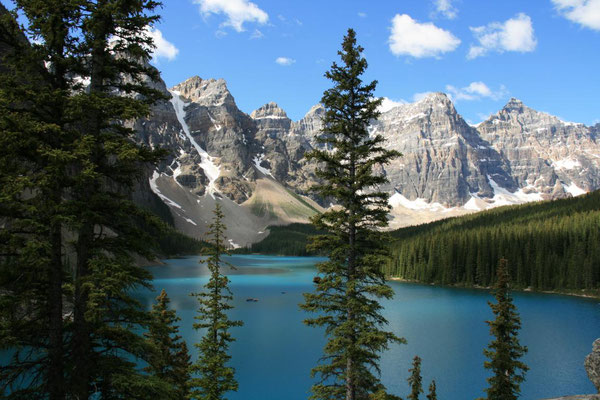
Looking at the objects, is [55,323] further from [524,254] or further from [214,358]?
[524,254]

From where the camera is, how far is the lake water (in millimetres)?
35562

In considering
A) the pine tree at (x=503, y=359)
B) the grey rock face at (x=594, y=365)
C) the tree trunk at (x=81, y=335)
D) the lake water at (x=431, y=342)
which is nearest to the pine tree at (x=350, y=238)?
the grey rock face at (x=594, y=365)

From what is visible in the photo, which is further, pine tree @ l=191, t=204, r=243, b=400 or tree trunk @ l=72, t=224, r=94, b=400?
pine tree @ l=191, t=204, r=243, b=400

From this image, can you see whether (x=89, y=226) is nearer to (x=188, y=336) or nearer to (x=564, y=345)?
(x=188, y=336)

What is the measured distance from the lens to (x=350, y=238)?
16328 millimetres

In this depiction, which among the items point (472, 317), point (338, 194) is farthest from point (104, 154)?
point (472, 317)

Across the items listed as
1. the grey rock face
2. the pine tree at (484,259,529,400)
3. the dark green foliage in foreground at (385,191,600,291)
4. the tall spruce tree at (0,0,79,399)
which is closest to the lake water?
the dark green foliage in foreground at (385,191,600,291)

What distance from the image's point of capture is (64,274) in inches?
384

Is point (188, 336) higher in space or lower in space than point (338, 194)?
lower

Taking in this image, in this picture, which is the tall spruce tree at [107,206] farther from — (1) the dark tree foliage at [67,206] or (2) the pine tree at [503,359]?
(2) the pine tree at [503,359]

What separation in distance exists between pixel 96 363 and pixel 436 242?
4802 inches

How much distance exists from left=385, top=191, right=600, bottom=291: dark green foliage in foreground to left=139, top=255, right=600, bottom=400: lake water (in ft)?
34.5

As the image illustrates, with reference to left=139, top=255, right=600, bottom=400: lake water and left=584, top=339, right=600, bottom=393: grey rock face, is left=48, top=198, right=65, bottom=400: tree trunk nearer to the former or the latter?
left=584, top=339, right=600, bottom=393: grey rock face

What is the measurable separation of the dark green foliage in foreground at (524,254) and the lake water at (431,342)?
10503 millimetres
